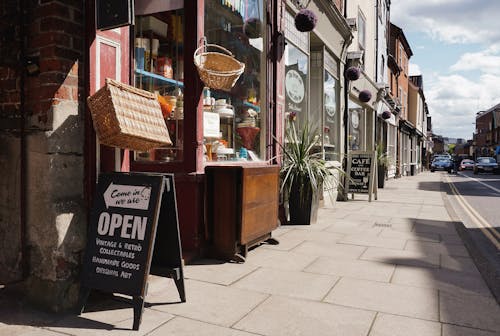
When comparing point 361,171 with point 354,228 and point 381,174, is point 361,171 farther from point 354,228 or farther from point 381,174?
point 381,174

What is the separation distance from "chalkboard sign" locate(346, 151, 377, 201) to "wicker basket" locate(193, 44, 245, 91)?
6442mm

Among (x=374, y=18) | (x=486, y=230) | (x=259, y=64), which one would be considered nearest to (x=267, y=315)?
(x=259, y=64)

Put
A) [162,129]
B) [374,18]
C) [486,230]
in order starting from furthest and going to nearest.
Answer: [374,18]
[486,230]
[162,129]

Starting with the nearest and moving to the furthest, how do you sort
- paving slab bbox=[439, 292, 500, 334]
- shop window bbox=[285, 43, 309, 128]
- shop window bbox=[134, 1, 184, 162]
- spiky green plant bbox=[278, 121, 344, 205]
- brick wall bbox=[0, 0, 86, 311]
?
1. paving slab bbox=[439, 292, 500, 334]
2. brick wall bbox=[0, 0, 86, 311]
3. shop window bbox=[134, 1, 184, 162]
4. spiky green plant bbox=[278, 121, 344, 205]
5. shop window bbox=[285, 43, 309, 128]

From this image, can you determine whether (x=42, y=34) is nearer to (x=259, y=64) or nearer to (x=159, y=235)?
A: (x=159, y=235)

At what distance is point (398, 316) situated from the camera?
3.01 metres

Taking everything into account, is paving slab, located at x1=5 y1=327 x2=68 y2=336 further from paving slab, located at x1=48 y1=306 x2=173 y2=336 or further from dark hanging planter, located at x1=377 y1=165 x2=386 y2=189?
dark hanging planter, located at x1=377 y1=165 x2=386 y2=189

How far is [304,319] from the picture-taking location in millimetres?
2936

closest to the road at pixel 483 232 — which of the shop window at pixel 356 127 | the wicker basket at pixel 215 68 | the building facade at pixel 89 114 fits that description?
the building facade at pixel 89 114

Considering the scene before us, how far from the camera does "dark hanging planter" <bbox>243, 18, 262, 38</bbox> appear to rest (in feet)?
20.6

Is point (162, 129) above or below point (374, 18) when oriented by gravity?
below

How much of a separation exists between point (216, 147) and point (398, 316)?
3092mm

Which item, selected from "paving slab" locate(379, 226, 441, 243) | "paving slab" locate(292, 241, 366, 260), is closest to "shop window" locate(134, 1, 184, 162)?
"paving slab" locate(292, 241, 366, 260)

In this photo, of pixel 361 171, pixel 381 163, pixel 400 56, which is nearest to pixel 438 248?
pixel 361 171
